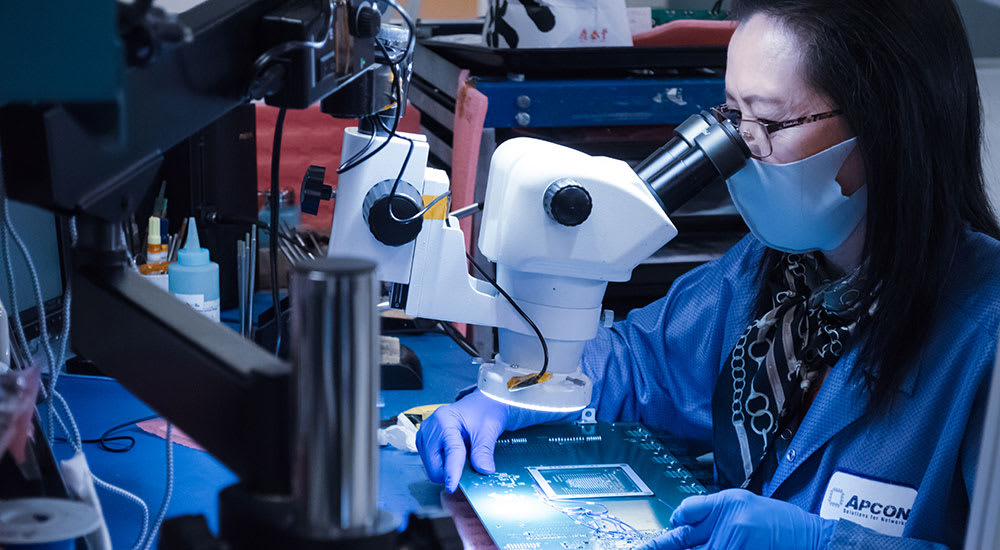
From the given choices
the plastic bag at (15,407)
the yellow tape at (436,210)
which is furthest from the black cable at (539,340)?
the plastic bag at (15,407)

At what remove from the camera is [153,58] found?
0.53 m

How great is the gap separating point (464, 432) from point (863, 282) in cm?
61

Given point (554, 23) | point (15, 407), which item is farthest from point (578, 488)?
point (554, 23)

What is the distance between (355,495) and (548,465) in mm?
827

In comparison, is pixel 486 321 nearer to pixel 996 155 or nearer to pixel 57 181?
pixel 57 181

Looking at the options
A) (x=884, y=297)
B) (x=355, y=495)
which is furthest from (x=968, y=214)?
(x=355, y=495)

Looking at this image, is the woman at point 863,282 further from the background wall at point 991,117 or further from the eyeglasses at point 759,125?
the background wall at point 991,117

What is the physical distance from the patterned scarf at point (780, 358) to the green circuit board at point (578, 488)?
0.13m

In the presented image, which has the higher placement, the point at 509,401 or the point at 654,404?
the point at 509,401

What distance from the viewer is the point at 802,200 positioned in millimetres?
1234

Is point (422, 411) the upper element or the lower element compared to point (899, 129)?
lower

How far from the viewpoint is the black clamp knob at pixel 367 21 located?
83 centimetres

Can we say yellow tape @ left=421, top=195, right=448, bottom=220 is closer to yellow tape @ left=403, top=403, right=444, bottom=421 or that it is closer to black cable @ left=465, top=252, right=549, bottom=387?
black cable @ left=465, top=252, right=549, bottom=387

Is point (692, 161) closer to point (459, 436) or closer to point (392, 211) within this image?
point (392, 211)
